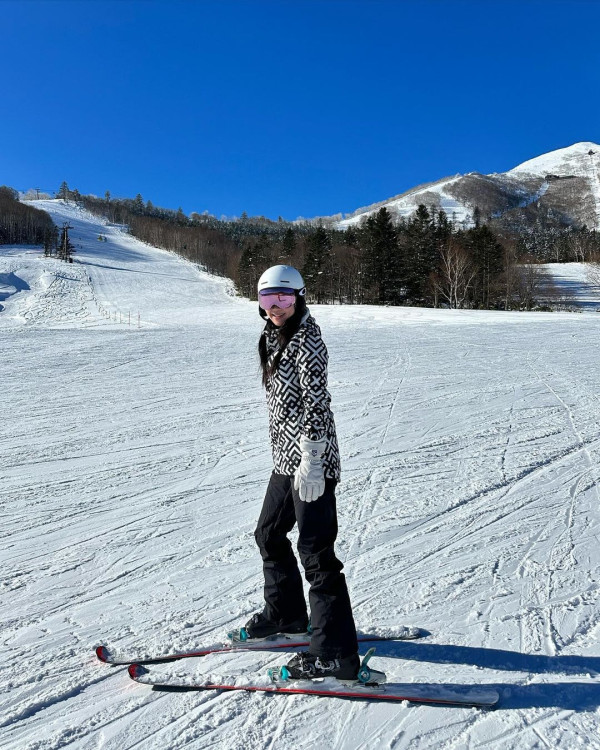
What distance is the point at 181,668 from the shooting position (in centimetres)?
239

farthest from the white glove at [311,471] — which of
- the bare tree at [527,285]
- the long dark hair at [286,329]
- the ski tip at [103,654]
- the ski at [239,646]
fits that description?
the bare tree at [527,285]

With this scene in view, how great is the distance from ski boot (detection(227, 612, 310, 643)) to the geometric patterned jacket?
2.77 feet

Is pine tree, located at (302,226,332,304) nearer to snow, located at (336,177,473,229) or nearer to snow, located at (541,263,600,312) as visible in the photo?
snow, located at (541,263,600,312)

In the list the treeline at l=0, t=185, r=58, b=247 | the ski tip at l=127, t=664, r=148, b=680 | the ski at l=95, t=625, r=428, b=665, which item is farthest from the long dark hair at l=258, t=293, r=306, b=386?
the treeline at l=0, t=185, r=58, b=247

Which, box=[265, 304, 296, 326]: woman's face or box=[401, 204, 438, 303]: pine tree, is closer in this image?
box=[265, 304, 296, 326]: woman's face

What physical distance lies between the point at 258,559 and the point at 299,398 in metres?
1.76

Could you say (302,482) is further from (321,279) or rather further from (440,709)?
(321,279)

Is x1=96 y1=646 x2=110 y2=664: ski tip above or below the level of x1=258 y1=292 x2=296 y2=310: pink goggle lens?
below

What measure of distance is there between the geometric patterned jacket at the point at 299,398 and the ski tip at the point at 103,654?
127 cm

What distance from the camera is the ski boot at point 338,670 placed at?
7.16ft

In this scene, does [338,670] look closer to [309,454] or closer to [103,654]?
[309,454]

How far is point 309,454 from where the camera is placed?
207 cm

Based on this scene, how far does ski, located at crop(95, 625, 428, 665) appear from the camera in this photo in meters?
2.42

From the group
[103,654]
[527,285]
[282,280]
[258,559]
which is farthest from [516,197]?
[103,654]
